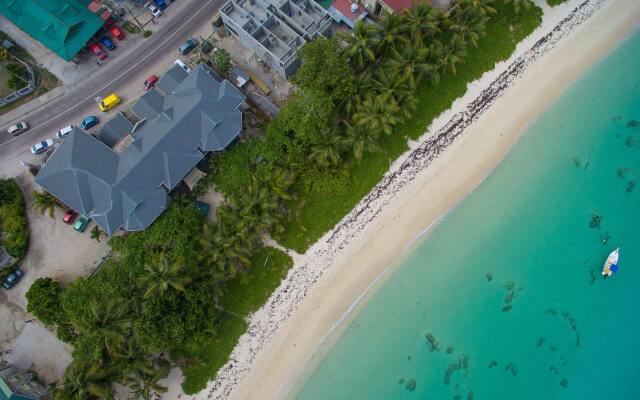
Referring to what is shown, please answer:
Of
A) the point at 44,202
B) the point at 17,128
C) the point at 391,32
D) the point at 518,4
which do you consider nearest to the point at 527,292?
the point at 391,32

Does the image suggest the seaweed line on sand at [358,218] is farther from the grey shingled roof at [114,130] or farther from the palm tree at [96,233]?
the grey shingled roof at [114,130]

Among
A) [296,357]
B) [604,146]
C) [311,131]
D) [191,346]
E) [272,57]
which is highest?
[604,146]

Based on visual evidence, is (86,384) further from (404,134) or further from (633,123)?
(633,123)

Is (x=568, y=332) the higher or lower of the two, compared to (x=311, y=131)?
higher

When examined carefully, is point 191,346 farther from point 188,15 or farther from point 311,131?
point 188,15

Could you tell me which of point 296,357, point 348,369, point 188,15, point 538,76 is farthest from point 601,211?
point 188,15

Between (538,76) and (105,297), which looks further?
(538,76)

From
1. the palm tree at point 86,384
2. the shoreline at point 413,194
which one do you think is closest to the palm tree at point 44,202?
the palm tree at point 86,384
